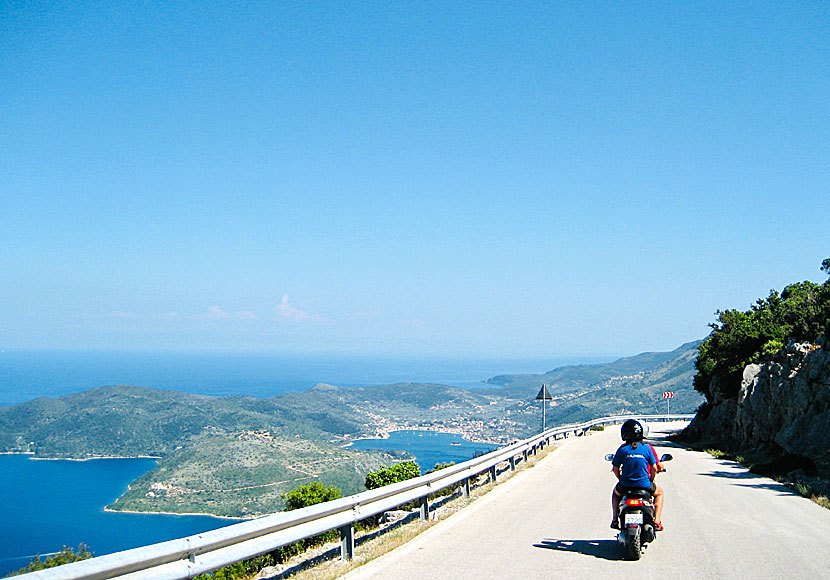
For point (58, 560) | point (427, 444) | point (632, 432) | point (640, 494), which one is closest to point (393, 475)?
point (58, 560)

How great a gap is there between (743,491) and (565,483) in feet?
13.4

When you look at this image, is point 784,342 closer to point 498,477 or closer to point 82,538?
point 498,477

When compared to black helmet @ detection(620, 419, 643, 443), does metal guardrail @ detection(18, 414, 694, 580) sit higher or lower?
lower

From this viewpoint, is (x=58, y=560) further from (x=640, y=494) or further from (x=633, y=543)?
(x=640, y=494)

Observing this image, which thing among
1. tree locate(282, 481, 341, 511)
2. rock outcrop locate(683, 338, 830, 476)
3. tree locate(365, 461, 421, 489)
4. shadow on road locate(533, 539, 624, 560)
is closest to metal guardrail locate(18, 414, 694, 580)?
shadow on road locate(533, 539, 624, 560)

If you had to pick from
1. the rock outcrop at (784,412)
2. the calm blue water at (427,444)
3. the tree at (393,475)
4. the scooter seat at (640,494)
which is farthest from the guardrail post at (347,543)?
the calm blue water at (427,444)

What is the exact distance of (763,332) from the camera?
34.5 metres

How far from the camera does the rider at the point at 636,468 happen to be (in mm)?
7703

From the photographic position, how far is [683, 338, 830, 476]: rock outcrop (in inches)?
738

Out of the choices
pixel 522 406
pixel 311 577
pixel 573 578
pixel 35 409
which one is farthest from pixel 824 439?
pixel 522 406

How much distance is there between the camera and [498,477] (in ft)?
59.5

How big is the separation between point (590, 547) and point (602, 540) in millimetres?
552

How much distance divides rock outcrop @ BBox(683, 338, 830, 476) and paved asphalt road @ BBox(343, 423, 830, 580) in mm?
4495

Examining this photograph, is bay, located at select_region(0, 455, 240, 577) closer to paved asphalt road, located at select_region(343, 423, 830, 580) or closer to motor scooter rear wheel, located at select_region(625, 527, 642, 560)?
paved asphalt road, located at select_region(343, 423, 830, 580)
